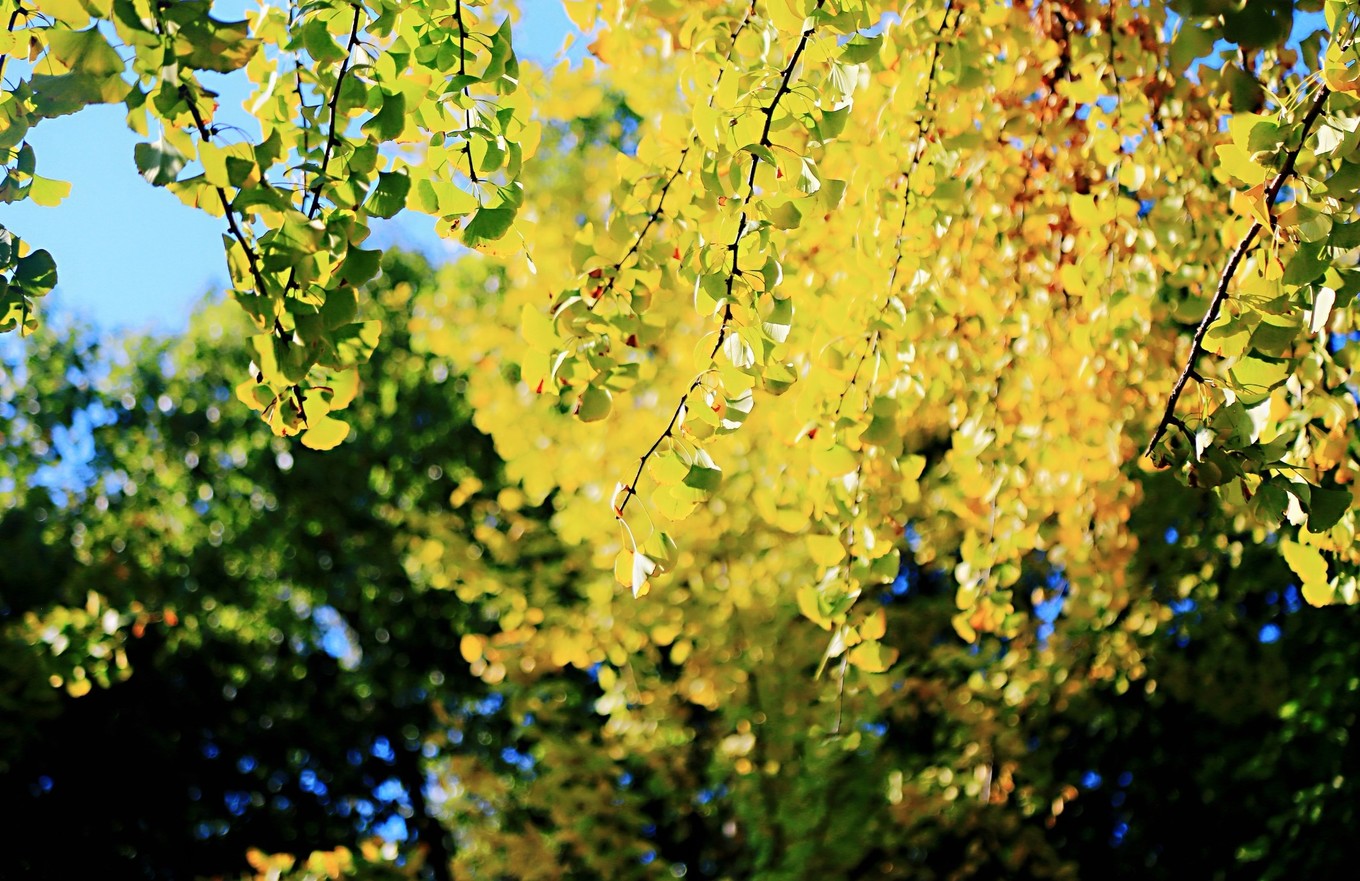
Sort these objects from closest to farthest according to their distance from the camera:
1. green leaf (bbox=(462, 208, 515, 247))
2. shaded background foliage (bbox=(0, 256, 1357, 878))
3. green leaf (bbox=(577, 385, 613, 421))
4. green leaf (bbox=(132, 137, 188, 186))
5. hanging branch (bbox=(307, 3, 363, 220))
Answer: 1. green leaf (bbox=(132, 137, 188, 186))
2. hanging branch (bbox=(307, 3, 363, 220))
3. green leaf (bbox=(462, 208, 515, 247))
4. green leaf (bbox=(577, 385, 613, 421))
5. shaded background foliage (bbox=(0, 256, 1357, 878))

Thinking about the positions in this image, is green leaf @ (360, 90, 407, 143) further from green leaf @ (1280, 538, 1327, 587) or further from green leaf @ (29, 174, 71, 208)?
green leaf @ (1280, 538, 1327, 587)

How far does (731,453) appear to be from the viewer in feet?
11.6

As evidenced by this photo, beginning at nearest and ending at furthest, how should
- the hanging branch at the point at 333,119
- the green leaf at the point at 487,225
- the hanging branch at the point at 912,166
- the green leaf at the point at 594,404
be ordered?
the hanging branch at the point at 333,119
the green leaf at the point at 487,225
the green leaf at the point at 594,404
the hanging branch at the point at 912,166

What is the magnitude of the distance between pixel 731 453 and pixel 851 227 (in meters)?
1.62

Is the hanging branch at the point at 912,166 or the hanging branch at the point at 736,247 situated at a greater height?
the hanging branch at the point at 912,166

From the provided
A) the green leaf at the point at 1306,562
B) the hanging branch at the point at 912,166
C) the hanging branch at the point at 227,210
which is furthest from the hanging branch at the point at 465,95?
the green leaf at the point at 1306,562

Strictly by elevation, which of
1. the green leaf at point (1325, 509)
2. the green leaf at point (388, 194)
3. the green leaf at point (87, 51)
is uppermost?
the green leaf at point (87, 51)

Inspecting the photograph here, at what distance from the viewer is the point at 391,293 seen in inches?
389

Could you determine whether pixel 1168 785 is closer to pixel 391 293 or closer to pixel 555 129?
pixel 555 129

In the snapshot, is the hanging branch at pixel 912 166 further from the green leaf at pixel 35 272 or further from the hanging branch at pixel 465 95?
the green leaf at pixel 35 272

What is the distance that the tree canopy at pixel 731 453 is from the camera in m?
1.02

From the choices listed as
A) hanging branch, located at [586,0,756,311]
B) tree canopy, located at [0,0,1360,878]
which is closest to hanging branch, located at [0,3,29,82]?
tree canopy, located at [0,0,1360,878]

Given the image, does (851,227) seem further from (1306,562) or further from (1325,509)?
(1325,509)

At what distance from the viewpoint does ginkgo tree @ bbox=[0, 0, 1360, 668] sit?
3.06 ft
